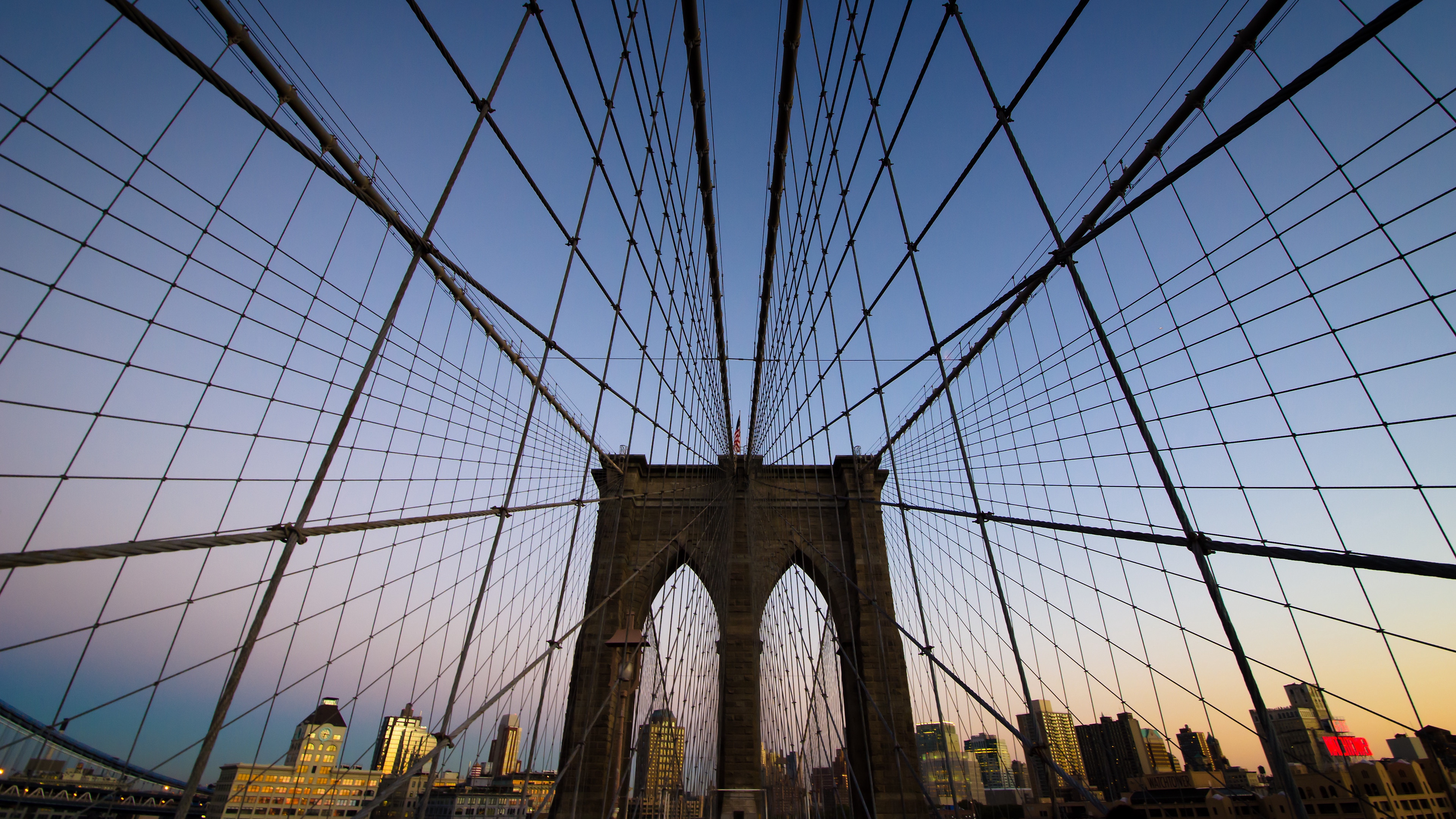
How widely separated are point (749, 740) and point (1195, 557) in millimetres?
14754

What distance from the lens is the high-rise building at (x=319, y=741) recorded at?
4637mm

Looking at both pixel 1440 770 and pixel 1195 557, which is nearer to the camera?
pixel 1440 770

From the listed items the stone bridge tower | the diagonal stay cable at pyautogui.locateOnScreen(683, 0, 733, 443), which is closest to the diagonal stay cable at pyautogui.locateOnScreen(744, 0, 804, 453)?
the diagonal stay cable at pyautogui.locateOnScreen(683, 0, 733, 443)

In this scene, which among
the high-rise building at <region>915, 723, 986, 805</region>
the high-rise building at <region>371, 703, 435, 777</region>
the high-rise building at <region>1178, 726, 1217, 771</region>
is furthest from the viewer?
the high-rise building at <region>371, 703, 435, 777</region>

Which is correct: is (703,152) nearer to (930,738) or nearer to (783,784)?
(783,784)

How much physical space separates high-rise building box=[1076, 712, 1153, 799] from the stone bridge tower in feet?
21.4

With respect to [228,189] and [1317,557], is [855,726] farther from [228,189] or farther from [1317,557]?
[228,189]

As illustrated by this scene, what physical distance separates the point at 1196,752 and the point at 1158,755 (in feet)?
26.2

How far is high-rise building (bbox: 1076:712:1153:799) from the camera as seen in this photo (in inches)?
237

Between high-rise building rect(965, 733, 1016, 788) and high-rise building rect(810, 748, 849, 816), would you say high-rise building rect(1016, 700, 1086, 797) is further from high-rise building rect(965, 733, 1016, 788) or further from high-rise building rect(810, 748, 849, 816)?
high-rise building rect(810, 748, 849, 816)

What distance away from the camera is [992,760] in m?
18.3

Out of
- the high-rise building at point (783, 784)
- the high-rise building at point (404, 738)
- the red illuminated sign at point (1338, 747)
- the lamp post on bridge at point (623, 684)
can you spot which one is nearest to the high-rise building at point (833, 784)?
the high-rise building at point (783, 784)

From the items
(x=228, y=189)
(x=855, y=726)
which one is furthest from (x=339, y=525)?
(x=855, y=726)

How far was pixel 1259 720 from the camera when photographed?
2.28m
